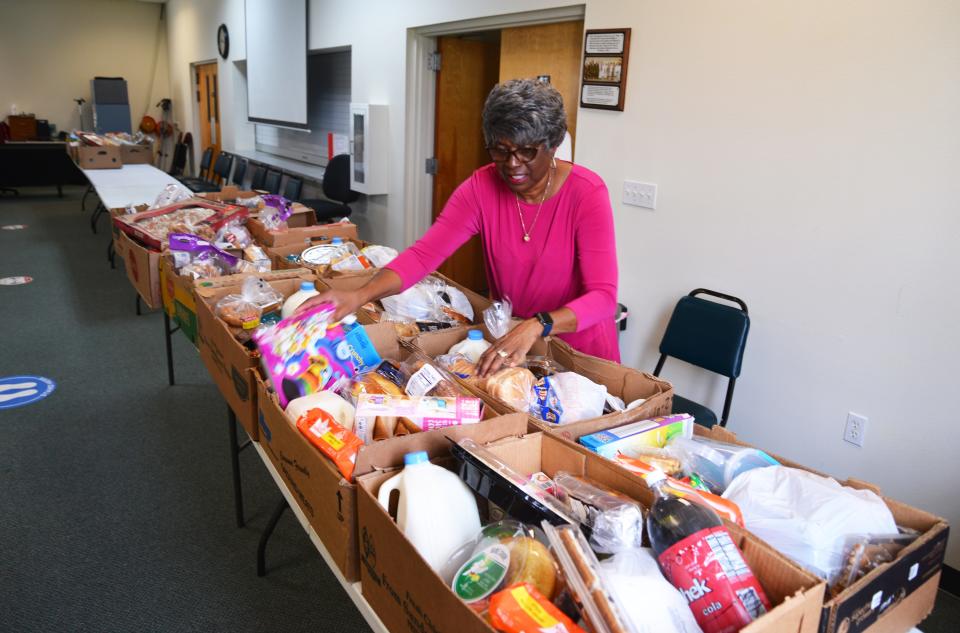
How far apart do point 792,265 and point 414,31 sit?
3336 mm

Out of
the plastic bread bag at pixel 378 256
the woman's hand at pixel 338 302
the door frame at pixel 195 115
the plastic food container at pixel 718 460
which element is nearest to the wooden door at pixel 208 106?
the door frame at pixel 195 115

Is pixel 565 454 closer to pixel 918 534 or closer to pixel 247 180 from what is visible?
pixel 918 534

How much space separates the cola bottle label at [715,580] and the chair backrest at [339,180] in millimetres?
5039

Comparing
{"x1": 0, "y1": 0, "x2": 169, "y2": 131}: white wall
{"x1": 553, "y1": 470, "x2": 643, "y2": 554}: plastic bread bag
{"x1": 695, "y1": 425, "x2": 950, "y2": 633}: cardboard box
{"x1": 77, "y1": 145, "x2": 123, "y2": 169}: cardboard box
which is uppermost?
{"x1": 0, "y1": 0, "x2": 169, "y2": 131}: white wall

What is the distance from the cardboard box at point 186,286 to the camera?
7.14ft

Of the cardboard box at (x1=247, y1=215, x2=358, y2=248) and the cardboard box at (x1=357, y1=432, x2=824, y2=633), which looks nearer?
the cardboard box at (x1=357, y1=432, x2=824, y2=633)

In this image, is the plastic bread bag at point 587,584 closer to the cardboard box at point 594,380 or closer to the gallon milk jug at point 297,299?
the cardboard box at point 594,380

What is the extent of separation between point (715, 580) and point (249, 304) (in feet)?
5.06

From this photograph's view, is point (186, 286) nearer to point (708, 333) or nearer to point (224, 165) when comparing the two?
point (708, 333)

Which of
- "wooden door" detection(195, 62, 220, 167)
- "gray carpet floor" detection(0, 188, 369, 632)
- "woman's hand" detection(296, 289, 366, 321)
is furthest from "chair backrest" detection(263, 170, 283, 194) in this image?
"woman's hand" detection(296, 289, 366, 321)

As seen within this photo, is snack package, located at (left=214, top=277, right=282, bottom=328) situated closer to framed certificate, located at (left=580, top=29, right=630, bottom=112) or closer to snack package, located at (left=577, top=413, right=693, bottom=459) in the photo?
snack package, located at (left=577, top=413, right=693, bottom=459)

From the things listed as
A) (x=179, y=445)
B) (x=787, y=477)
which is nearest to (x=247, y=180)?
(x=179, y=445)

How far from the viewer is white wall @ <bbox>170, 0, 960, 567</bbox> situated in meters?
2.21

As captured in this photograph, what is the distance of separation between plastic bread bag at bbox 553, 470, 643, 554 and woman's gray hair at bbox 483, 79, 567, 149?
0.83m
